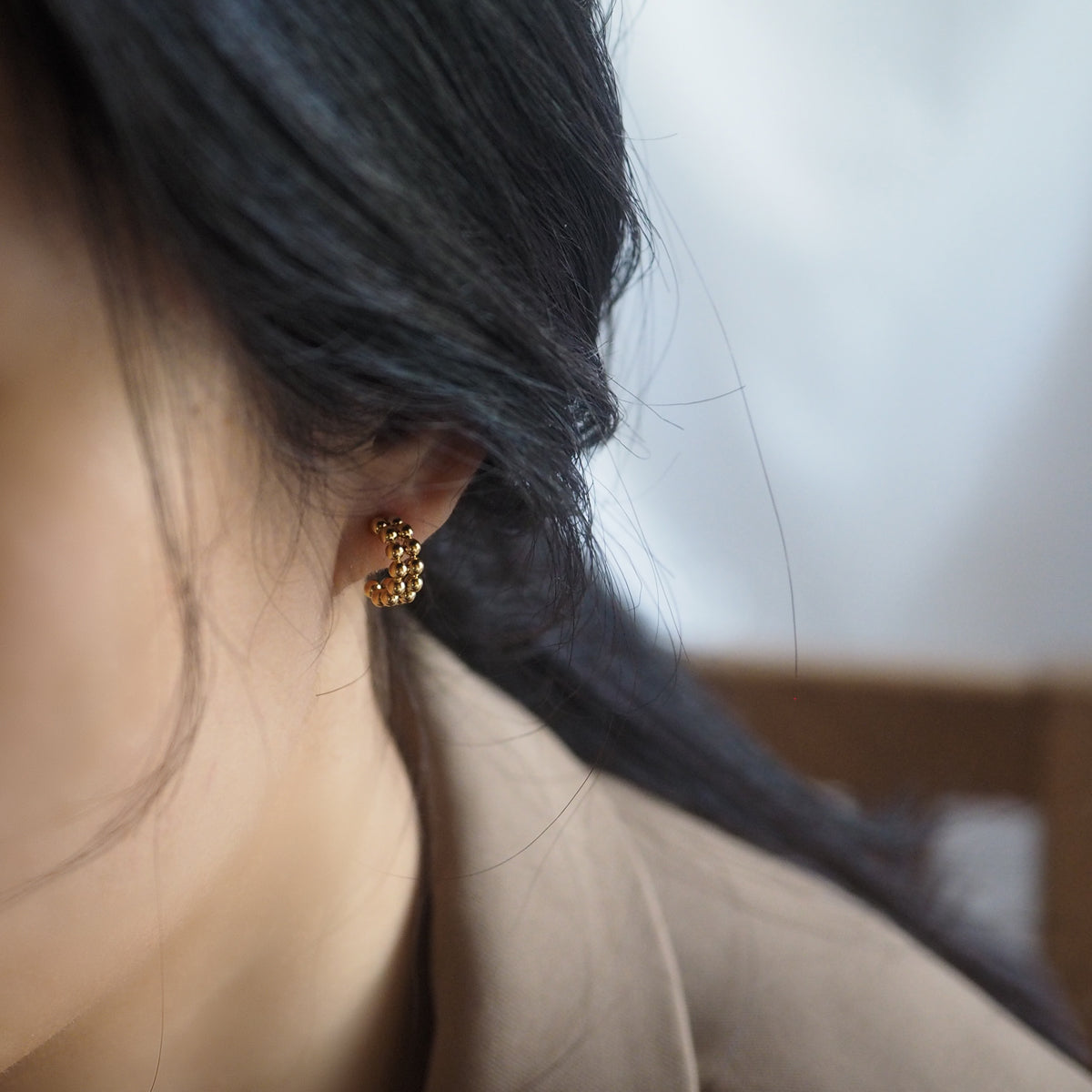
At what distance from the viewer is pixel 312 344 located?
327 mm

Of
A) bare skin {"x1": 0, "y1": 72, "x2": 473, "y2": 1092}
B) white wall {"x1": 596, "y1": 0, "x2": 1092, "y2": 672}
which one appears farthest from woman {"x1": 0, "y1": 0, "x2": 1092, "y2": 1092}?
white wall {"x1": 596, "y1": 0, "x2": 1092, "y2": 672}

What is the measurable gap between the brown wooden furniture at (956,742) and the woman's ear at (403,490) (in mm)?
516

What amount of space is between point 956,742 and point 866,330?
0.32 meters

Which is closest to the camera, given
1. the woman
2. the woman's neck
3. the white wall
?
the woman

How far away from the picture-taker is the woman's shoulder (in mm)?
522

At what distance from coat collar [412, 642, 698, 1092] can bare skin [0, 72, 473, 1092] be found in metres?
0.03

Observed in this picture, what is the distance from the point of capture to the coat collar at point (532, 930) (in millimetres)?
512

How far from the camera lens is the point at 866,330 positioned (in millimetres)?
806

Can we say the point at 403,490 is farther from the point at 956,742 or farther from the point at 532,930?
the point at 956,742

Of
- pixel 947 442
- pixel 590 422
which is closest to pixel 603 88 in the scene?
pixel 590 422

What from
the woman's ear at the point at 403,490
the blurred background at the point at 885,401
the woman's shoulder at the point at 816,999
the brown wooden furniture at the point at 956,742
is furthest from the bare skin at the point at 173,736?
the brown wooden furniture at the point at 956,742

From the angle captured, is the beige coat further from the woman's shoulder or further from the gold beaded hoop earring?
the gold beaded hoop earring

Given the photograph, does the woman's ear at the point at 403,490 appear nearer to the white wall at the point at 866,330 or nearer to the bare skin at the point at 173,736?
the bare skin at the point at 173,736

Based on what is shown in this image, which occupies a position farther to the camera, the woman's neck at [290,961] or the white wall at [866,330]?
the white wall at [866,330]
